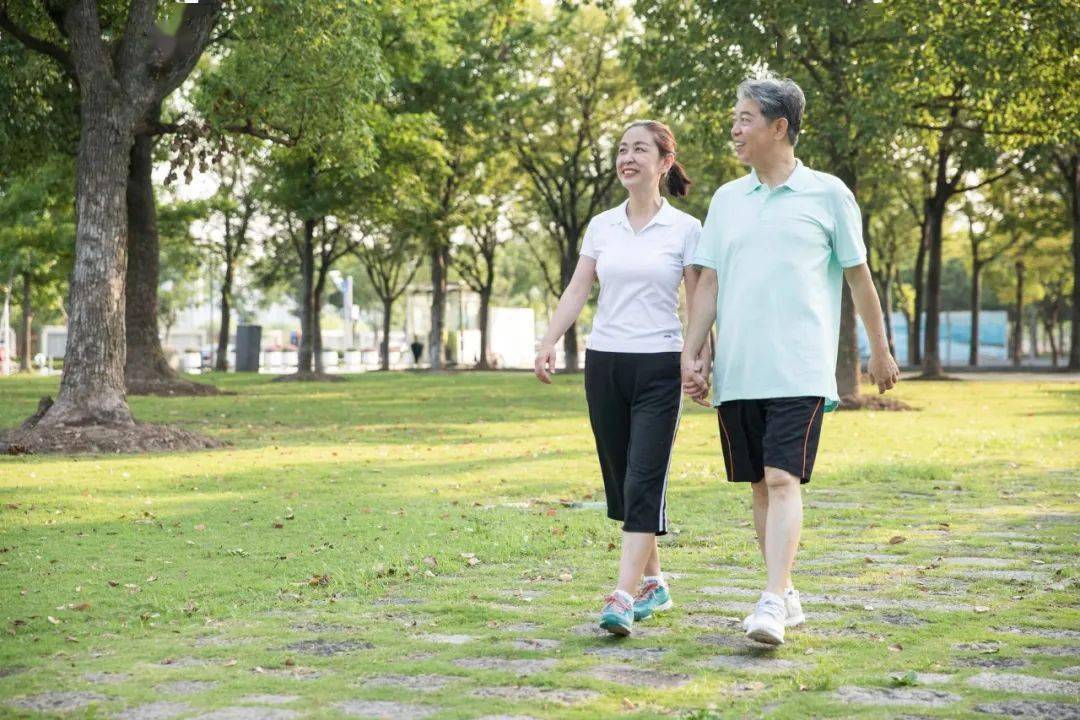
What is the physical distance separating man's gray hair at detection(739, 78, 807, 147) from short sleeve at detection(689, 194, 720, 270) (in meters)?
0.42

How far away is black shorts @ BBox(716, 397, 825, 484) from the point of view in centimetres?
513

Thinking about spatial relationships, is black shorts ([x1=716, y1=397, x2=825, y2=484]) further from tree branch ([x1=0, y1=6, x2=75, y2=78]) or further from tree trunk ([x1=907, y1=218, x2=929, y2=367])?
tree trunk ([x1=907, y1=218, x2=929, y2=367])

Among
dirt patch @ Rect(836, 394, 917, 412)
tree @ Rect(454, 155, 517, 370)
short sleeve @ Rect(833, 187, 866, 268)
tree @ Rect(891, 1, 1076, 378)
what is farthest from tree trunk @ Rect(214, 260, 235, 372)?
short sleeve @ Rect(833, 187, 866, 268)

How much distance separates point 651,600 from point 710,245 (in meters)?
1.51

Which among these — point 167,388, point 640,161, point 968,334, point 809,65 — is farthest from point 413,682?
point 968,334

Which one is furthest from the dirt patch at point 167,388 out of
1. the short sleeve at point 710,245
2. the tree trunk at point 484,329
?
the tree trunk at point 484,329

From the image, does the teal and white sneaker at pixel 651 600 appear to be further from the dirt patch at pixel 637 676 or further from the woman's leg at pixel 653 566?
the dirt patch at pixel 637 676

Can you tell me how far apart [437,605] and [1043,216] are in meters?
41.9

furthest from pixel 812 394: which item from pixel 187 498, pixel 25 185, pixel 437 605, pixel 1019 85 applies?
pixel 25 185

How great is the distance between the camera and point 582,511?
367 inches

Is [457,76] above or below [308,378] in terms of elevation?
above

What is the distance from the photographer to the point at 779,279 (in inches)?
206

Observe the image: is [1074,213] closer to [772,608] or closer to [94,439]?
[94,439]

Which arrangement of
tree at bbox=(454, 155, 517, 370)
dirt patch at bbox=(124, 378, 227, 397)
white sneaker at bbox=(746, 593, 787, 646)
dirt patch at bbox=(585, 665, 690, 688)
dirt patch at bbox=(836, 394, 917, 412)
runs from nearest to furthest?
dirt patch at bbox=(585, 665, 690, 688)
white sneaker at bbox=(746, 593, 787, 646)
dirt patch at bbox=(836, 394, 917, 412)
dirt patch at bbox=(124, 378, 227, 397)
tree at bbox=(454, 155, 517, 370)
